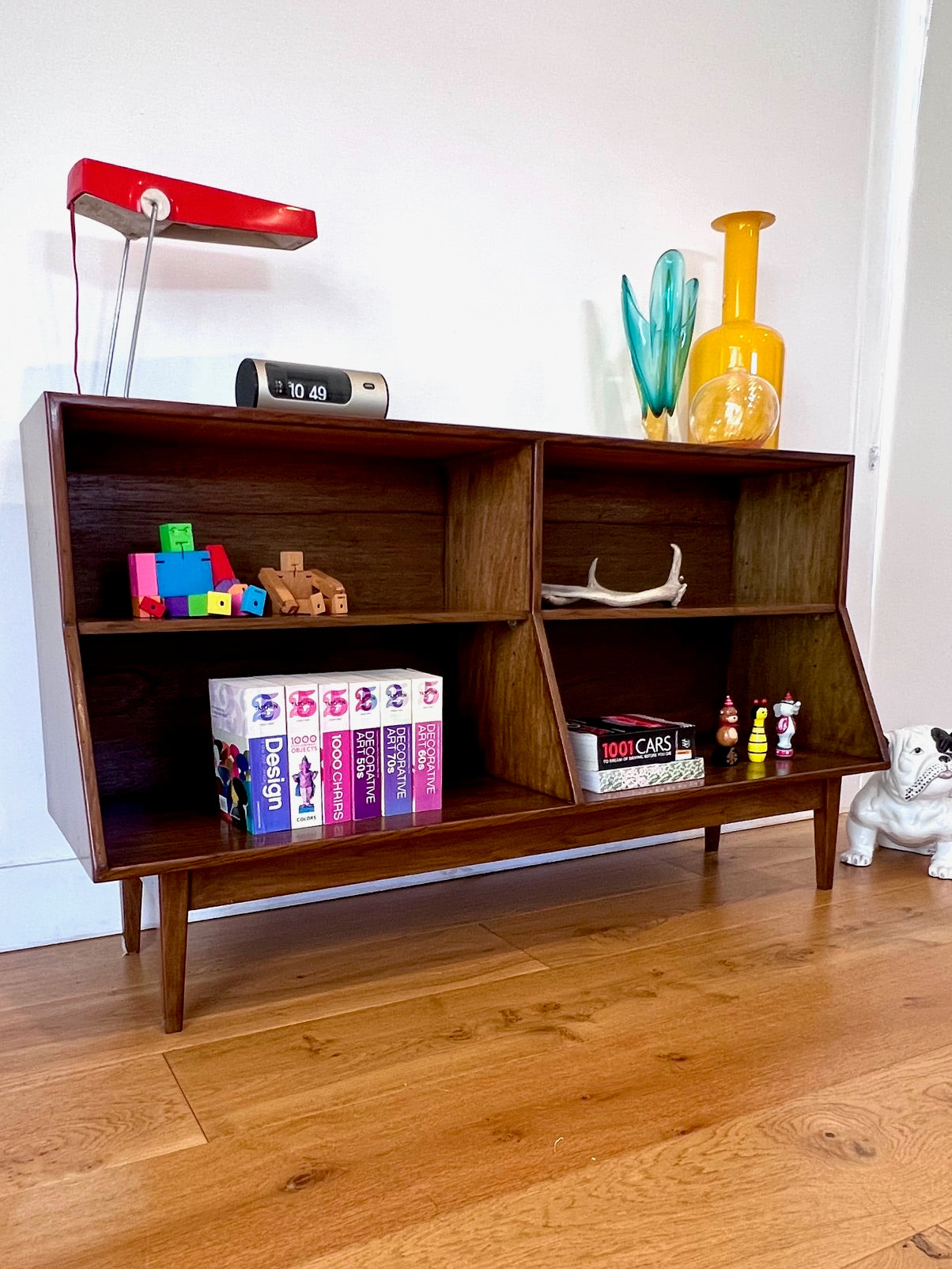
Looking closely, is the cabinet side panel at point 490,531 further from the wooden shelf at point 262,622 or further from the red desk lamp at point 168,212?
the red desk lamp at point 168,212

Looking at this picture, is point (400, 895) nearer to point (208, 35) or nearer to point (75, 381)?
point (75, 381)

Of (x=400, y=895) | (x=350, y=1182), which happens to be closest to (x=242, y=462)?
(x=400, y=895)

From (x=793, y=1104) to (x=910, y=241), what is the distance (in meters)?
2.30

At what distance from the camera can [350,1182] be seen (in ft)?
3.57

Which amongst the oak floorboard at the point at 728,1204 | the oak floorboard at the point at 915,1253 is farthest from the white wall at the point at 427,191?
the oak floorboard at the point at 915,1253

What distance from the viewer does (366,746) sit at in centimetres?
162

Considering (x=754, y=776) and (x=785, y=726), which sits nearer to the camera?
(x=754, y=776)

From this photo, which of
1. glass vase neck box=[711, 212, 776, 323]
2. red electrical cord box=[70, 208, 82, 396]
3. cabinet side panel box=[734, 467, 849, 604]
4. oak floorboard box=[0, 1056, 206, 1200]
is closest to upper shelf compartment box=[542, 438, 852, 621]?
cabinet side panel box=[734, 467, 849, 604]

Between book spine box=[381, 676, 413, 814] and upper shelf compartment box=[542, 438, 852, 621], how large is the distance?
0.45 metres

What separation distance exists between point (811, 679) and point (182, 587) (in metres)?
1.38

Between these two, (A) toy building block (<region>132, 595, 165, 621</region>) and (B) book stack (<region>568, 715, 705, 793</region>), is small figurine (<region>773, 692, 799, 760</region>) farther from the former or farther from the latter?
(A) toy building block (<region>132, 595, 165, 621</region>)

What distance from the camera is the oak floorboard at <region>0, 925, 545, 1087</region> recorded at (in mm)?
1392

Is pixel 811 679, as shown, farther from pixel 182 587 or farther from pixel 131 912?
pixel 131 912

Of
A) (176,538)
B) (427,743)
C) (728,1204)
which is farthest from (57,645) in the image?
(728,1204)
